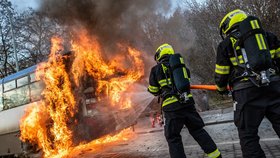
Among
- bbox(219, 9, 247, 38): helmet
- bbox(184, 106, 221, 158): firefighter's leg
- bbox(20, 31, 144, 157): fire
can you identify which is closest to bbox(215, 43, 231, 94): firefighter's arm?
bbox(219, 9, 247, 38): helmet

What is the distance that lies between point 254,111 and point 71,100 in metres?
6.48

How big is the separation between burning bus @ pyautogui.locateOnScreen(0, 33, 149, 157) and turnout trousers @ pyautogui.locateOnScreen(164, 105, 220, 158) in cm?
472

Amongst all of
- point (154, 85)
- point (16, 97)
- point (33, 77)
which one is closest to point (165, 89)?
point (154, 85)

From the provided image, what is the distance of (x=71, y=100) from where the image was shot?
352 inches

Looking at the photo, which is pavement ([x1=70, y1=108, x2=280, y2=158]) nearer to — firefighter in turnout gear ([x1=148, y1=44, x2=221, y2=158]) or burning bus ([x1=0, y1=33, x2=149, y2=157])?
burning bus ([x1=0, y1=33, x2=149, y2=157])

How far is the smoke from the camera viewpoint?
9250 mm

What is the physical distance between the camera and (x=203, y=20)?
59.3ft

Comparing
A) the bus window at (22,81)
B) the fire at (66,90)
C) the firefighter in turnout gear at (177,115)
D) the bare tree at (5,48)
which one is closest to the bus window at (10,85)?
the bus window at (22,81)

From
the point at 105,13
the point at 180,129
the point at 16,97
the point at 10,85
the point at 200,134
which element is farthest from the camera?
the point at 10,85

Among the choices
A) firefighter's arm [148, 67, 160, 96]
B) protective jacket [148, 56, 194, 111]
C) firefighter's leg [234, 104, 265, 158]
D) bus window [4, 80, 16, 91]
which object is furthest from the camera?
bus window [4, 80, 16, 91]

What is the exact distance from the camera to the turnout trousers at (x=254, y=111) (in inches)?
135

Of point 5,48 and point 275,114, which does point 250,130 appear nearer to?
point 275,114

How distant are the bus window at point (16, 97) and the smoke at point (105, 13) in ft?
9.11

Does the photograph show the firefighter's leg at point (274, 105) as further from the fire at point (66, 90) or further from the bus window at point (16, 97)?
the bus window at point (16, 97)
